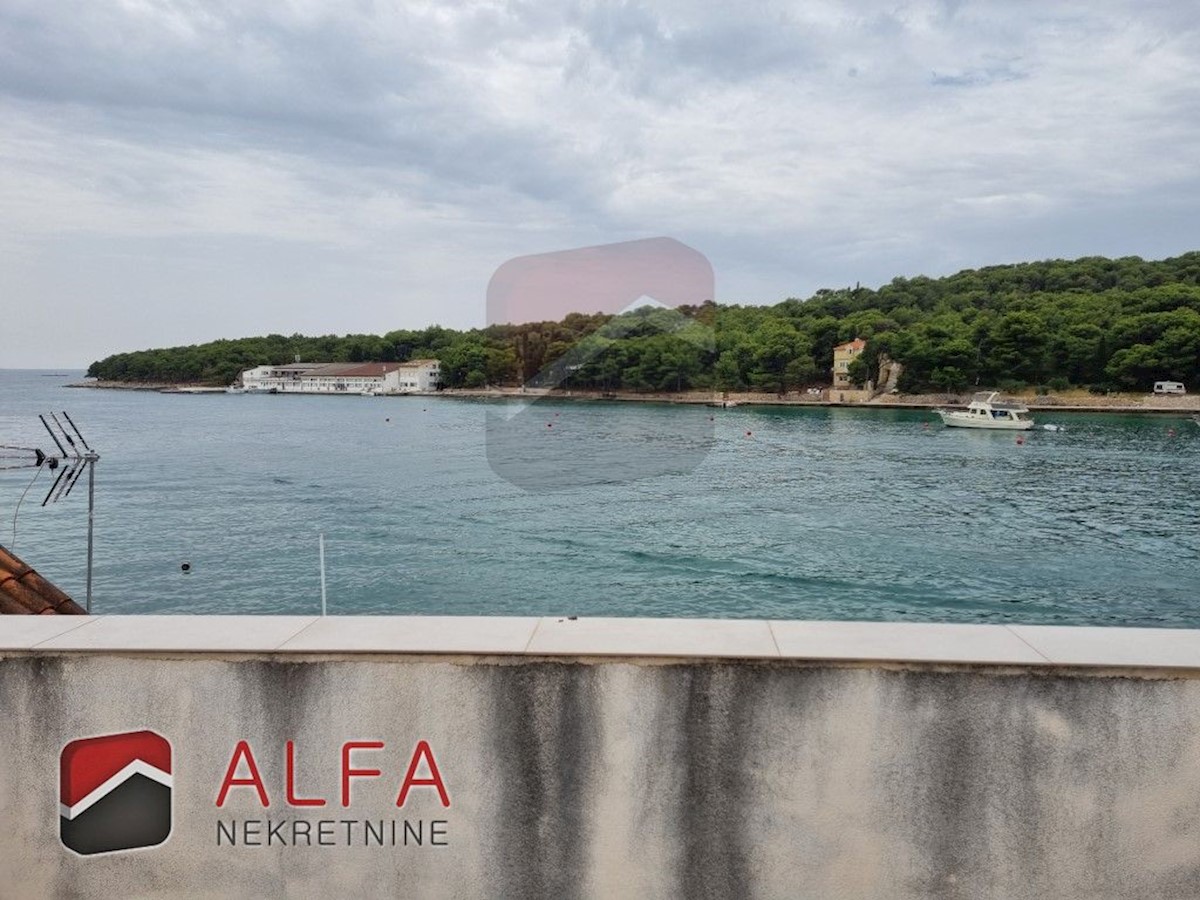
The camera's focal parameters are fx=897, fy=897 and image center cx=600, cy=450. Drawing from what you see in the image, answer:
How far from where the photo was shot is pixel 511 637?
9.98 ft

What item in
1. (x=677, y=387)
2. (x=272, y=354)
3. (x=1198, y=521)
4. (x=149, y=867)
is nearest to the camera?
(x=149, y=867)

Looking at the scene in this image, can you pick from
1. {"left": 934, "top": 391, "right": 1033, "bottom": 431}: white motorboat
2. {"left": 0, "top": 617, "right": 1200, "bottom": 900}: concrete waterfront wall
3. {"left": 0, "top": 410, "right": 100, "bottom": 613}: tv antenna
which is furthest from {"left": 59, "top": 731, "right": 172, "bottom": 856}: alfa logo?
{"left": 934, "top": 391, "right": 1033, "bottom": 431}: white motorboat

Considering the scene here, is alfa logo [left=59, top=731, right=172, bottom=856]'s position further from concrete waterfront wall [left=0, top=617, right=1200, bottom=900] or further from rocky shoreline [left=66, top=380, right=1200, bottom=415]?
rocky shoreline [left=66, top=380, right=1200, bottom=415]

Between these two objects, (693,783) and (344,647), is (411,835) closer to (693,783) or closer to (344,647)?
(344,647)

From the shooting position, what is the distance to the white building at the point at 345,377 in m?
137

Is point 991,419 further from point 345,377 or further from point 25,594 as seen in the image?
point 345,377

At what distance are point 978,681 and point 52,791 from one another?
3.05 m

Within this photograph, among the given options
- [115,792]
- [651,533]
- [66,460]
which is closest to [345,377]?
[651,533]

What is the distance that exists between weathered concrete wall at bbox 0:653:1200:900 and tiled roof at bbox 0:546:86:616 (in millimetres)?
1463

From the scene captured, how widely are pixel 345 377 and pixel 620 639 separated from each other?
498ft

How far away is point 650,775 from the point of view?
9.58 feet

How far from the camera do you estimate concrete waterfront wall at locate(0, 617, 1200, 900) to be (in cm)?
285

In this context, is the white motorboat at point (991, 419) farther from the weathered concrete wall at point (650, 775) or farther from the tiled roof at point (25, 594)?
the tiled roof at point (25, 594)

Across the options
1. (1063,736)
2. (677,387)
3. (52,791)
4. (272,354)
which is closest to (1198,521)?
(1063,736)
